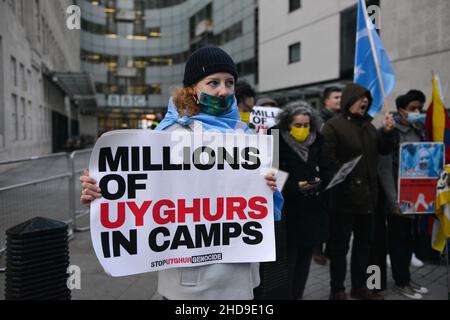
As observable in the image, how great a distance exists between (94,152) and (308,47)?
18201 millimetres

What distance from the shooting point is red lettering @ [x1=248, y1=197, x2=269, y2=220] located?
6.35 ft

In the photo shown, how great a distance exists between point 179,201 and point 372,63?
2985 millimetres

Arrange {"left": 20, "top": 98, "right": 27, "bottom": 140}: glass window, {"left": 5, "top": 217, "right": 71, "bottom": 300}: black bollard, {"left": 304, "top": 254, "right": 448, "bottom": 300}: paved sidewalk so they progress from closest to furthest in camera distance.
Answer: {"left": 5, "top": 217, "right": 71, "bottom": 300}: black bollard → {"left": 304, "top": 254, "right": 448, "bottom": 300}: paved sidewalk → {"left": 20, "top": 98, "right": 27, "bottom": 140}: glass window

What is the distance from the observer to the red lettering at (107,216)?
1705mm

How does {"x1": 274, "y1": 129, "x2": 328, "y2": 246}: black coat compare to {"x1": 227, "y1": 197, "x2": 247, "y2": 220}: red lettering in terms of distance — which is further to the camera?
{"x1": 274, "y1": 129, "x2": 328, "y2": 246}: black coat

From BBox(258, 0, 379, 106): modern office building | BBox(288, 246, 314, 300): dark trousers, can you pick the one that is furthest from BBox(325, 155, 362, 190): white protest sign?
BBox(258, 0, 379, 106): modern office building

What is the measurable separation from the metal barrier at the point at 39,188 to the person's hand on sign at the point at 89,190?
2557 millimetres

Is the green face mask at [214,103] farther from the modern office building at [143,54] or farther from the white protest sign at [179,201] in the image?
the modern office building at [143,54]

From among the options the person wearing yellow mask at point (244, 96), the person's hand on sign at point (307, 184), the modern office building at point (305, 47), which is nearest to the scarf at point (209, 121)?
the person's hand on sign at point (307, 184)

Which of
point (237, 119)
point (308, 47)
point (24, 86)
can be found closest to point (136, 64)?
point (308, 47)

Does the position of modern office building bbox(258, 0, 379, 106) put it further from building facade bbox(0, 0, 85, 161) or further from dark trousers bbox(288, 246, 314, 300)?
dark trousers bbox(288, 246, 314, 300)

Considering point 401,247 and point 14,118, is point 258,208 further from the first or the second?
point 14,118

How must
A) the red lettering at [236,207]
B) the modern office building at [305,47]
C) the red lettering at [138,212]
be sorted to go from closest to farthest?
the red lettering at [138,212] → the red lettering at [236,207] → the modern office building at [305,47]

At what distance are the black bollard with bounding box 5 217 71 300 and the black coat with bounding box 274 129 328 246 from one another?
182 cm
